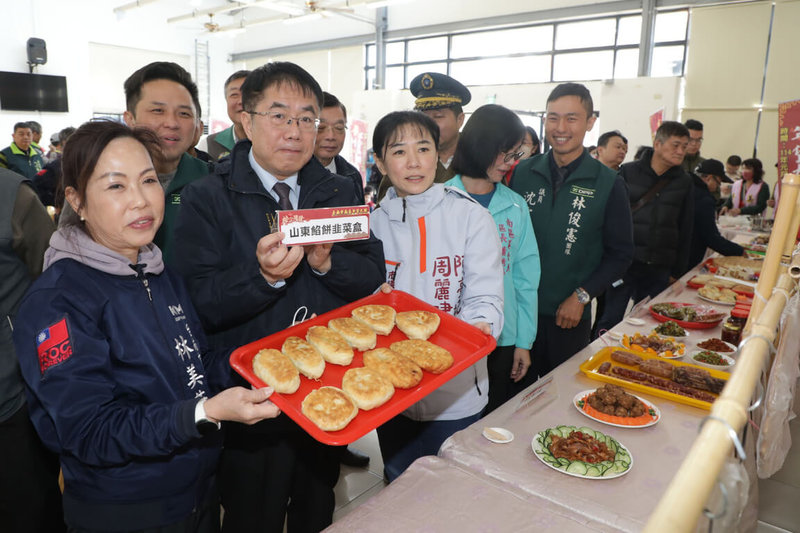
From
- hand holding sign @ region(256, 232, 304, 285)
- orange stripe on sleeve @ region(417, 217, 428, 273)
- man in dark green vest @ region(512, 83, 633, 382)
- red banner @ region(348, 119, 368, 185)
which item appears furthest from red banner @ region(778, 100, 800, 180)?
red banner @ region(348, 119, 368, 185)

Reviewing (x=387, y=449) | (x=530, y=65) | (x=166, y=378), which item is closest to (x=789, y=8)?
(x=530, y=65)

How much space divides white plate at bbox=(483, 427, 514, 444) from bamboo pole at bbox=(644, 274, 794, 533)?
0.80 m

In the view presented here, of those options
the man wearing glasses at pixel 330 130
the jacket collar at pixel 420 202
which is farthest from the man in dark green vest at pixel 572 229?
the man wearing glasses at pixel 330 130

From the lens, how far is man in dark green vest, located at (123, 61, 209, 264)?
79.7 inches

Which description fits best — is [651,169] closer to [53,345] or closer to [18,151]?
[53,345]

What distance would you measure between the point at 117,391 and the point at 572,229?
2.13m

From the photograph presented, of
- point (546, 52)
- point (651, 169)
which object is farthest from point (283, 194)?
point (546, 52)

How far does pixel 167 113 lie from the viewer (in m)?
2.04

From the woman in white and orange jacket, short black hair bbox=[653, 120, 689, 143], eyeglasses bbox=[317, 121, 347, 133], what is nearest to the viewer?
the woman in white and orange jacket

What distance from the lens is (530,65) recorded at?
11.0m

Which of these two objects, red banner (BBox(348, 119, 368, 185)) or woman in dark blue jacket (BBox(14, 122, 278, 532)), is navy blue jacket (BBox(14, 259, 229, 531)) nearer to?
woman in dark blue jacket (BBox(14, 122, 278, 532))

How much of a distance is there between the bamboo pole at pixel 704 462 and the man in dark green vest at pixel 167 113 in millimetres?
1897

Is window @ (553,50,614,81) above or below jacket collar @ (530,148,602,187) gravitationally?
above

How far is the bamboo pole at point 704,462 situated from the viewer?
1.63 ft
